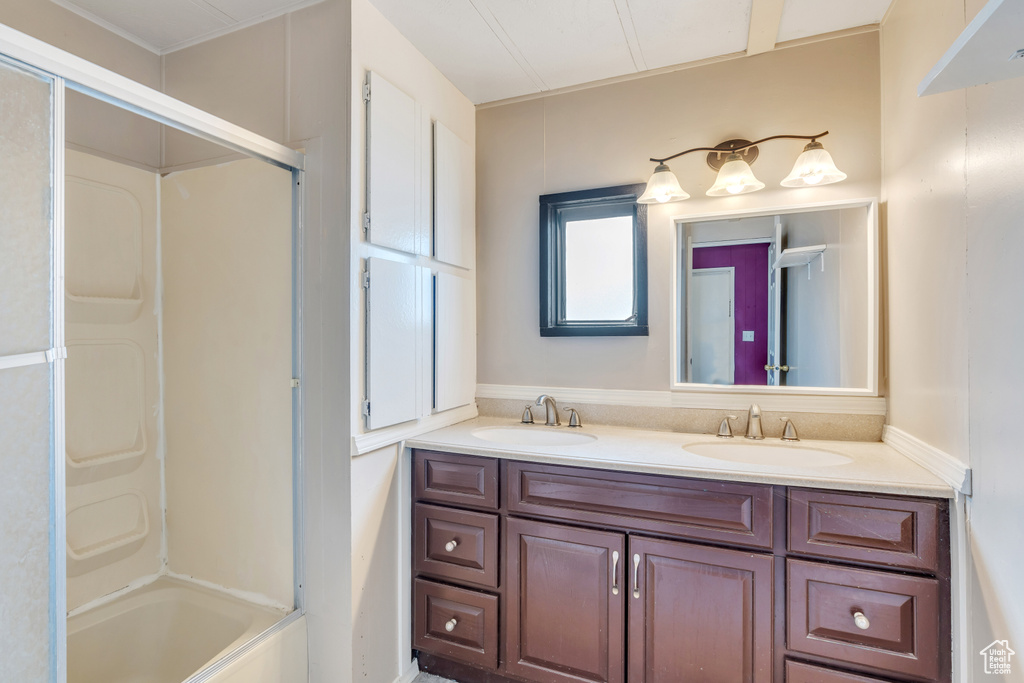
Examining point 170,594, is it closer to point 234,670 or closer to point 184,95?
point 234,670

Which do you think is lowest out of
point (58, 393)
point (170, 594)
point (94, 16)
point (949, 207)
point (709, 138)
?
point (170, 594)

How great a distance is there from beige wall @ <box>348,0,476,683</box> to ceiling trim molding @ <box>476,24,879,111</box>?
1.57 ft

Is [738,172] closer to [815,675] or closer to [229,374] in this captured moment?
[815,675]

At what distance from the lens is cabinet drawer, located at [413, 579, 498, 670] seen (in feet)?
5.71

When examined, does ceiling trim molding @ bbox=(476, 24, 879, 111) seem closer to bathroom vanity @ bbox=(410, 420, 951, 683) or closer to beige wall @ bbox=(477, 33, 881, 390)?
beige wall @ bbox=(477, 33, 881, 390)

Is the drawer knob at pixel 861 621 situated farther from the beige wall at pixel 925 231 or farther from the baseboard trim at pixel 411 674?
the baseboard trim at pixel 411 674

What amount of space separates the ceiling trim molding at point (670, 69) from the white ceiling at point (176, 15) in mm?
964

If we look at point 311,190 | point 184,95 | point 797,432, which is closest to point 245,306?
point 311,190

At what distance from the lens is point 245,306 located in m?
1.82

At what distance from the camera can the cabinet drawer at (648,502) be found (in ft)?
4.71

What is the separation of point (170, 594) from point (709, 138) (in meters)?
2.86

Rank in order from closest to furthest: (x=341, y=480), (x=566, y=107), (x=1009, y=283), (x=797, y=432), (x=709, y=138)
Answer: (x=1009, y=283)
(x=341, y=480)
(x=797, y=432)
(x=709, y=138)
(x=566, y=107)

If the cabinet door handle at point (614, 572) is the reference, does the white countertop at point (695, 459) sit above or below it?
above

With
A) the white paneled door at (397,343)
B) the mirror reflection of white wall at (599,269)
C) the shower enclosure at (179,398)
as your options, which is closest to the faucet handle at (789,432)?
the mirror reflection of white wall at (599,269)
